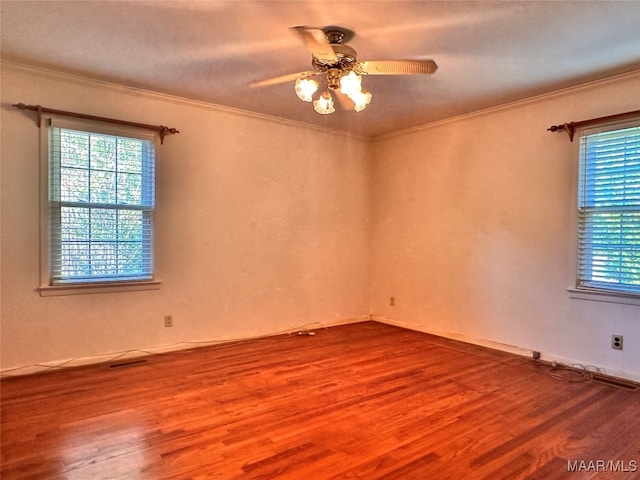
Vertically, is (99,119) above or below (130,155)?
above

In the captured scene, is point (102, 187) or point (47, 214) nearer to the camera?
point (47, 214)

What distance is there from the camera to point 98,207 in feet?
11.5

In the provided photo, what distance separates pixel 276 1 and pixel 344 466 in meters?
2.45

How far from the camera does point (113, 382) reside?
3104mm

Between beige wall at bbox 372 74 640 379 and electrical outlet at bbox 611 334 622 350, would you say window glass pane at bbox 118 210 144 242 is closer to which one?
beige wall at bbox 372 74 640 379

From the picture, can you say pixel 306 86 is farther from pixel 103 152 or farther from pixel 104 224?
pixel 104 224

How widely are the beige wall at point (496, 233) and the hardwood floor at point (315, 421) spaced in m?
0.48

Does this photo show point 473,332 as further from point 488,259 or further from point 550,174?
point 550,174

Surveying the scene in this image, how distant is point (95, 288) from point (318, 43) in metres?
2.74

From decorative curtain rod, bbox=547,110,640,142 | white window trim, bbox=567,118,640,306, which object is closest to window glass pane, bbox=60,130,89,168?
decorative curtain rod, bbox=547,110,640,142

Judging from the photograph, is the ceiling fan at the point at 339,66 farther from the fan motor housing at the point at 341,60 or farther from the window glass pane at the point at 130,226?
the window glass pane at the point at 130,226

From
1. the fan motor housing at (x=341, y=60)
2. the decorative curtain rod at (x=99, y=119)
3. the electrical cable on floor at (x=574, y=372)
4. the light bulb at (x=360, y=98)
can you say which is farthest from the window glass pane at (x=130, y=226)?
the electrical cable on floor at (x=574, y=372)

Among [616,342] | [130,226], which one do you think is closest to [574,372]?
[616,342]

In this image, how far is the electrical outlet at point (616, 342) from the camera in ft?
10.8
